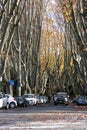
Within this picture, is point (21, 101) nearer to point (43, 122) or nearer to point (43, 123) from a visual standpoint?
point (43, 122)

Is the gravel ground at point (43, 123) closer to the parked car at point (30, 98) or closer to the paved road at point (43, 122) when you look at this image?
the paved road at point (43, 122)

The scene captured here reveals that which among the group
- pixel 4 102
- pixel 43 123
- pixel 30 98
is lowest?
pixel 43 123

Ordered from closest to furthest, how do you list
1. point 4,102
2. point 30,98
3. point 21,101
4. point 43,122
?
1. point 43,122
2. point 4,102
3. point 21,101
4. point 30,98

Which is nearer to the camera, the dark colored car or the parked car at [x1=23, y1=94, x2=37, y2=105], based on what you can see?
the dark colored car

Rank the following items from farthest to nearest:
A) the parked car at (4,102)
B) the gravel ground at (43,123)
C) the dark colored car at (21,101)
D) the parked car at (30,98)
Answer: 1. the parked car at (30,98)
2. the dark colored car at (21,101)
3. the parked car at (4,102)
4. the gravel ground at (43,123)

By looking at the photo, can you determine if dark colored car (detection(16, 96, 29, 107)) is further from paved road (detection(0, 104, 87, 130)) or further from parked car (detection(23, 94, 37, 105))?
paved road (detection(0, 104, 87, 130))

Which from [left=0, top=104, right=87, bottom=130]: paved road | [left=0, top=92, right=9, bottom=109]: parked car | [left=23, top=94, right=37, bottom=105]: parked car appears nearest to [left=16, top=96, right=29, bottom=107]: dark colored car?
[left=23, top=94, right=37, bottom=105]: parked car

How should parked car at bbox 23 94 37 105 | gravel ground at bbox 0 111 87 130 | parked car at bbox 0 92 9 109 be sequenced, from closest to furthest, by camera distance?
gravel ground at bbox 0 111 87 130
parked car at bbox 0 92 9 109
parked car at bbox 23 94 37 105

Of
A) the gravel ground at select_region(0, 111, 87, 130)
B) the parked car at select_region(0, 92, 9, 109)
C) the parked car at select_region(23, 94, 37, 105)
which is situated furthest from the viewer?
the parked car at select_region(23, 94, 37, 105)

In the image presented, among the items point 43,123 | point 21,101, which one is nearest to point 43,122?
point 43,123

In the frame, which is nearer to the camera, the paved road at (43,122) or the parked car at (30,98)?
the paved road at (43,122)

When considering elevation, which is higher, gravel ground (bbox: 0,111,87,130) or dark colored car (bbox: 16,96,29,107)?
dark colored car (bbox: 16,96,29,107)

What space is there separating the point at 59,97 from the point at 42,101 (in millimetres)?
6597

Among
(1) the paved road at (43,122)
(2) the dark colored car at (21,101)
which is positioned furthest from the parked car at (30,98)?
(1) the paved road at (43,122)
